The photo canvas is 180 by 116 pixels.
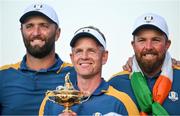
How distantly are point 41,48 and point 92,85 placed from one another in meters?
0.70

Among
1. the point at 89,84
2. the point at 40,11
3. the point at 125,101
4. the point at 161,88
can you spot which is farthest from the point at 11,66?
the point at 161,88

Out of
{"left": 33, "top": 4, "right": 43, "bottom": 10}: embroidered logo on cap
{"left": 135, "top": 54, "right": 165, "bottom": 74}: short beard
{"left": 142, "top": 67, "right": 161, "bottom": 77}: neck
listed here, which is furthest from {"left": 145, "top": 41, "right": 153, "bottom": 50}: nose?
{"left": 33, "top": 4, "right": 43, "bottom": 10}: embroidered logo on cap

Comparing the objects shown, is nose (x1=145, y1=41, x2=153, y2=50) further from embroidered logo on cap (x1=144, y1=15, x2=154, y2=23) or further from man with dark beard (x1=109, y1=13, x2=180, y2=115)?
embroidered logo on cap (x1=144, y1=15, x2=154, y2=23)

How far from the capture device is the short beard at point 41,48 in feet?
11.0

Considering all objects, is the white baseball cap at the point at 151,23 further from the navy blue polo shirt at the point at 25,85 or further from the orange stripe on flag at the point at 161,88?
the navy blue polo shirt at the point at 25,85

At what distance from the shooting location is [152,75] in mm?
3311

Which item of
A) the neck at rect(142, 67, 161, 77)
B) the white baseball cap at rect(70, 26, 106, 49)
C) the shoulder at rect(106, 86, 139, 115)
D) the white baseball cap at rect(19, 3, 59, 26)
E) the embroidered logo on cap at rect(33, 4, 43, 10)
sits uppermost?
the embroidered logo on cap at rect(33, 4, 43, 10)

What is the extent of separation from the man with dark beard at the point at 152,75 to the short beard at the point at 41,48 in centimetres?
59

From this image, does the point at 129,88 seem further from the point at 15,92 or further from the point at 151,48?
the point at 15,92

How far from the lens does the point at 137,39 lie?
127 inches

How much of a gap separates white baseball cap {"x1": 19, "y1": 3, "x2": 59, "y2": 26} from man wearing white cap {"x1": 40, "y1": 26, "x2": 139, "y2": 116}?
578 millimetres

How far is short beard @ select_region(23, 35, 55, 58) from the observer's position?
11.0 feet

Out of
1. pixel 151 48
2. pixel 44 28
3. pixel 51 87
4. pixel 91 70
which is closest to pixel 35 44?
pixel 44 28

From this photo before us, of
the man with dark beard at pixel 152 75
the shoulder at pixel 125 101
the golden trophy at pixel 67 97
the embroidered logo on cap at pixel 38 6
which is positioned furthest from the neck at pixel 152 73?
the embroidered logo on cap at pixel 38 6
